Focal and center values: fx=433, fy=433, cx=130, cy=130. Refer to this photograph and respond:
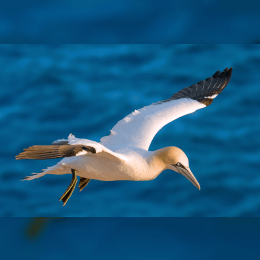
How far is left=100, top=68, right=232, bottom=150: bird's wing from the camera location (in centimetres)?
372

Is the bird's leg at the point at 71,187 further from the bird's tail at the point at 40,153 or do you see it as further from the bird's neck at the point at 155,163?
the bird's tail at the point at 40,153

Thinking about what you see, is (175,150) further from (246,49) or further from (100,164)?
(246,49)

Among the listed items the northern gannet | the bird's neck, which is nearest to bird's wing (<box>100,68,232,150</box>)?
the northern gannet

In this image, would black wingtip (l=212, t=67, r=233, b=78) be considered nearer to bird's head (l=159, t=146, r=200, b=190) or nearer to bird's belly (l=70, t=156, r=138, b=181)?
bird's head (l=159, t=146, r=200, b=190)

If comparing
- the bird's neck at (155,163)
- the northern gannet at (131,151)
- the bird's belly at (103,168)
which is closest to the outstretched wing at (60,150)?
the northern gannet at (131,151)

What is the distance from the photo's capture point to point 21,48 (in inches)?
218

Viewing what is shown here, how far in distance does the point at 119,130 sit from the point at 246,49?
101 inches

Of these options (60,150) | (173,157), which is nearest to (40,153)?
(60,150)

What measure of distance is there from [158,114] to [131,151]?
0.76m

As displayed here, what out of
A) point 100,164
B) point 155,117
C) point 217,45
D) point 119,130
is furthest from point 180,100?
point 217,45

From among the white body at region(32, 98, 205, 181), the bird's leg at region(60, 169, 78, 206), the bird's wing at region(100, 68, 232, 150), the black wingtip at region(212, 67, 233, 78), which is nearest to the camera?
the white body at region(32, 98, 205, 181)

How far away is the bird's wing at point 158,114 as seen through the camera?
372 cm

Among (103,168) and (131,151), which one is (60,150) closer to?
(103,168)

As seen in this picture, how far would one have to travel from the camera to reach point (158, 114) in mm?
3928
